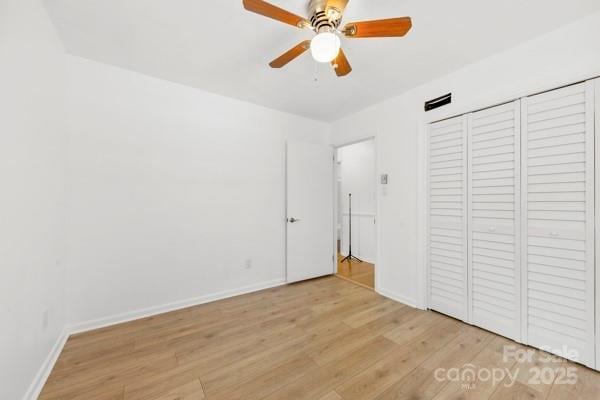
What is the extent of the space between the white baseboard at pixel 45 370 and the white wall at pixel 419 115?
3.04 metres

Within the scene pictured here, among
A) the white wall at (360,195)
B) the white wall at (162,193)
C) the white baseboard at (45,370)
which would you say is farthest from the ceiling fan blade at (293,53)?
the white wall at (360,195)

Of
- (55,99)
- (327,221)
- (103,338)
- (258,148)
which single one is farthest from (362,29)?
(103,338)

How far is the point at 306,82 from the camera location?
98.7 inches

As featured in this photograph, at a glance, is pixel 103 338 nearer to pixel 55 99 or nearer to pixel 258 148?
pixel 55 99

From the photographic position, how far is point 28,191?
4.49 ft

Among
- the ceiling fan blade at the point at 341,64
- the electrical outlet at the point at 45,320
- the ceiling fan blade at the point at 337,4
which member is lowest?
the electrical outlet at the point at 45,320

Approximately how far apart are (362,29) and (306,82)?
117 centimetres

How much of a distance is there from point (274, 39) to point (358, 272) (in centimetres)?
335

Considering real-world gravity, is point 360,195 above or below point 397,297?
above

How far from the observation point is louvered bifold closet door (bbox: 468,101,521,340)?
194 centimetres

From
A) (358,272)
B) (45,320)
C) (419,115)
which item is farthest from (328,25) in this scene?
(358,272)

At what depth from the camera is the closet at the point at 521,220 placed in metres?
1.65

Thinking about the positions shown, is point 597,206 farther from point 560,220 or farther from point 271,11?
point 271,11

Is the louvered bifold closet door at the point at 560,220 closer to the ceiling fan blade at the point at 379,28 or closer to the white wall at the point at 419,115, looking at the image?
the white wall at the point at 419,115
